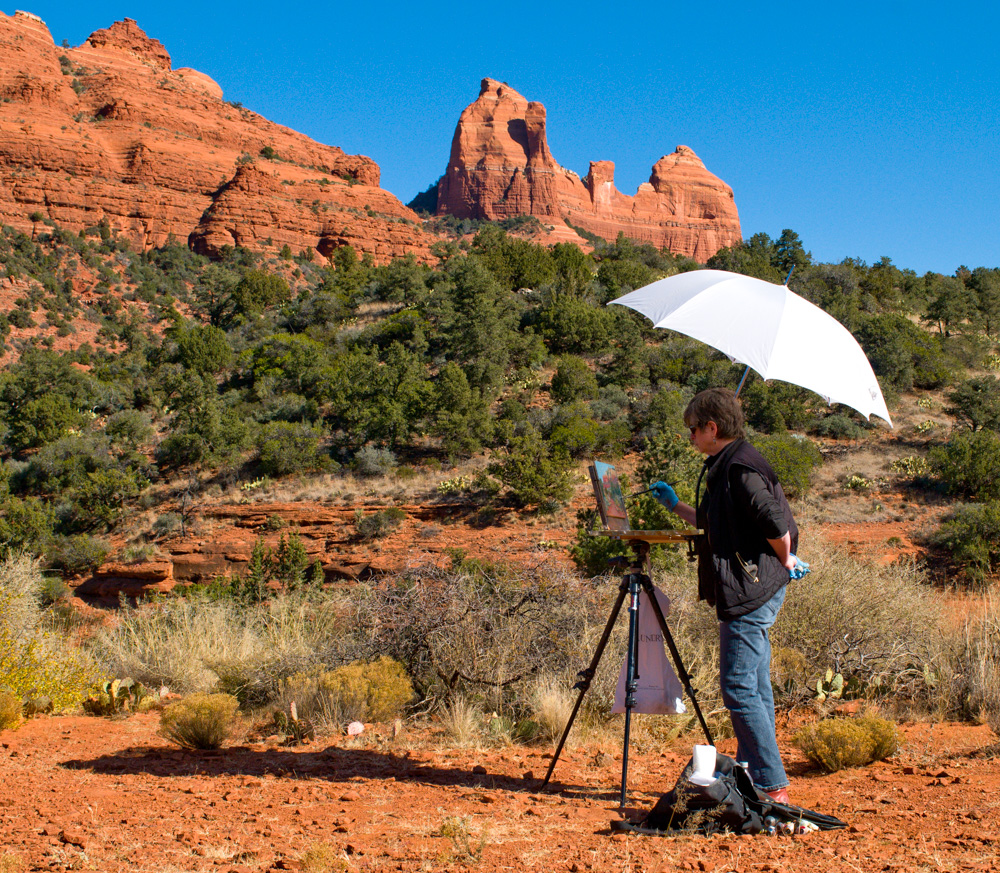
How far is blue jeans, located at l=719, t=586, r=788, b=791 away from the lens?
275 cm

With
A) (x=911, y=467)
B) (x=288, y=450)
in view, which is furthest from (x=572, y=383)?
(x=911, y=467)

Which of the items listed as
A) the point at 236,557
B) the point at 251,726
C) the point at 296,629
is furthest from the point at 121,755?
the point at 236,557

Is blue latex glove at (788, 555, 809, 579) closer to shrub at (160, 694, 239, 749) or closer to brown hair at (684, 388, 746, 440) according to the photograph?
brown hair at (684, 388, 746, 440)

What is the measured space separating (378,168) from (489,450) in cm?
5317

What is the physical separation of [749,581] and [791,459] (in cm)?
1371

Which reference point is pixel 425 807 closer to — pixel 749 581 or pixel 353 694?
pixel 353 694

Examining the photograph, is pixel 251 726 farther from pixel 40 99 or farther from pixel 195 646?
pixel 40 99

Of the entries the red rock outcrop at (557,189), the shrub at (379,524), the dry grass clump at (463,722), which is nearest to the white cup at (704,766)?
the dry grass clump at (463,722)

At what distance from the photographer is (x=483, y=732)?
4.31m

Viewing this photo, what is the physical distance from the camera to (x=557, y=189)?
291 ft

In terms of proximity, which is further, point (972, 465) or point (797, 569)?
point (972, 465)

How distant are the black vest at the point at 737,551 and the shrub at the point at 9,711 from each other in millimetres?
4161

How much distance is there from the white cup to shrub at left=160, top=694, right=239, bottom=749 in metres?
2.75

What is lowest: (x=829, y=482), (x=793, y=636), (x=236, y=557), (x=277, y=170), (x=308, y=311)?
(x=236, y=557)
